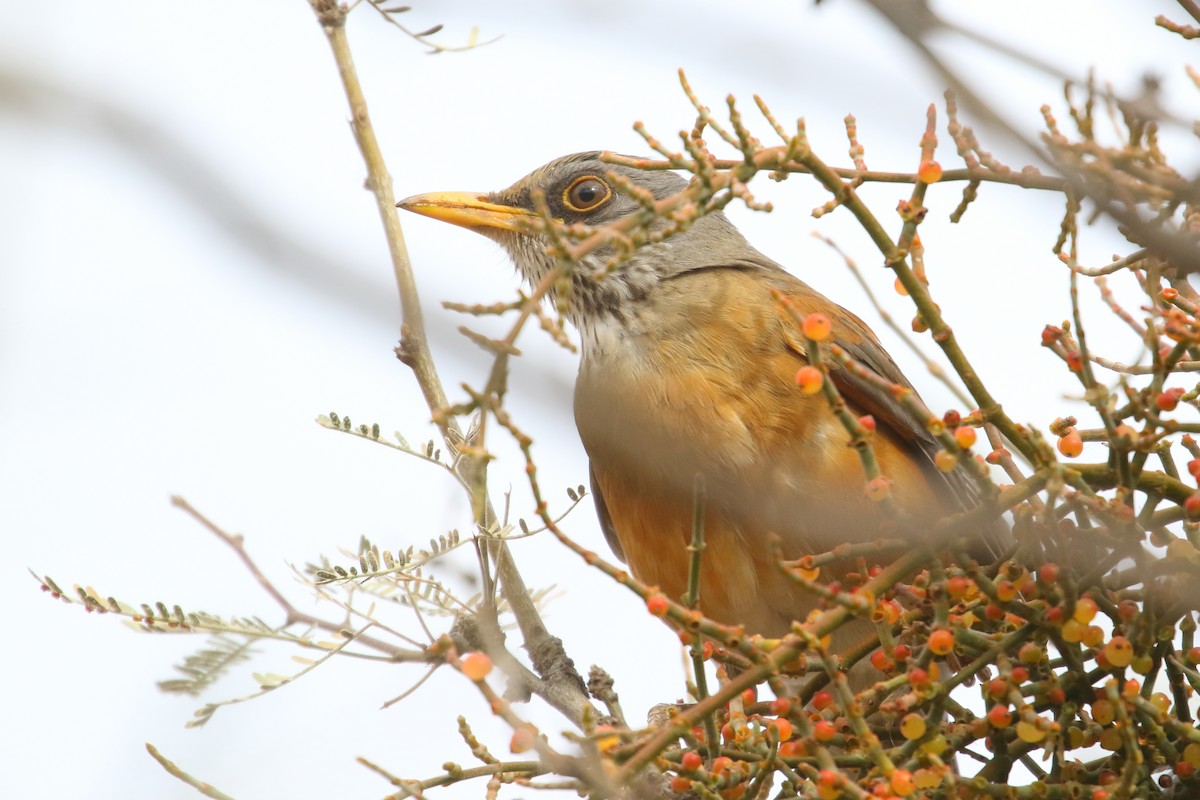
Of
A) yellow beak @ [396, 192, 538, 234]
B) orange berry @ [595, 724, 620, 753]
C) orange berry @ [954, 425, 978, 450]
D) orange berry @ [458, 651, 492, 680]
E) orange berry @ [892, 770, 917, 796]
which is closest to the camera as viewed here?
orange berry @ [458, 651, 492, 680]

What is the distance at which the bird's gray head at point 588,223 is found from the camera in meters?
5.58

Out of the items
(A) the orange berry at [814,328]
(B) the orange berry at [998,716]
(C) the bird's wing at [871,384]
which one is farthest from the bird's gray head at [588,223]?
(B) the orange berry at [998,716]

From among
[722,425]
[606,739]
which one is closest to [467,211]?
[722,425]

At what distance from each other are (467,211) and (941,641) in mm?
3512

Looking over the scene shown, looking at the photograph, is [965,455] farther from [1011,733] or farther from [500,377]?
[500,377]

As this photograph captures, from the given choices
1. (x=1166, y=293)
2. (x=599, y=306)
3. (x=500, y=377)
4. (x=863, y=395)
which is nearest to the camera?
(x=500, y=377)

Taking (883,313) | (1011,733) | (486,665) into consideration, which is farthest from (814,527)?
(486,665)

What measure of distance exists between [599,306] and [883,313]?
2.65m

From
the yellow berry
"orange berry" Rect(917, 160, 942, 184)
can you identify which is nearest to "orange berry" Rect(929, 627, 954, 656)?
the yellow berry

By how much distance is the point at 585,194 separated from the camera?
6074mm

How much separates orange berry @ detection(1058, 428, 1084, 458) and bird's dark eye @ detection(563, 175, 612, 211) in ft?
10.9

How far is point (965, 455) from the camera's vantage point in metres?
2.82

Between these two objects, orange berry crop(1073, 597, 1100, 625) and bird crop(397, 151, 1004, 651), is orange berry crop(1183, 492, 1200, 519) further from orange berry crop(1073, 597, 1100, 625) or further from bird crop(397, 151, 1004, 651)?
bird crop(397, 151, 1004, 651)

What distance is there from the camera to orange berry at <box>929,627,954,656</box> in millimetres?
2871
